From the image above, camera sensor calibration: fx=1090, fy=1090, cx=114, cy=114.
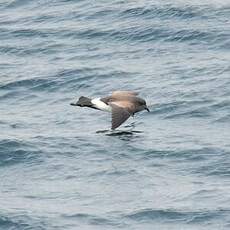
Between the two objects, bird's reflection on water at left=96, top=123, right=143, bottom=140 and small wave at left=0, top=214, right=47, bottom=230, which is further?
bird's reflection on water at left=96, top=123, right=143, bottom=140

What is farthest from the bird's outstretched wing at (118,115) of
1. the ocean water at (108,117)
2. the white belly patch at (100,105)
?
the ocean water at (108,117)

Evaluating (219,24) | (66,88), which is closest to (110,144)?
(66,88)

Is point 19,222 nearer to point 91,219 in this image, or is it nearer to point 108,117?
point 91,219

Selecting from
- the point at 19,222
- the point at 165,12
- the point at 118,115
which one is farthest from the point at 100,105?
the point at 165,12

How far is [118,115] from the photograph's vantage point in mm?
25250

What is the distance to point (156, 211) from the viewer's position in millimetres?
20812

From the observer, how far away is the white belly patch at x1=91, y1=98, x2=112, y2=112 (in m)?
26.2

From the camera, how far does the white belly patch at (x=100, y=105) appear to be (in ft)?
86.1

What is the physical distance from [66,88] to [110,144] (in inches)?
193

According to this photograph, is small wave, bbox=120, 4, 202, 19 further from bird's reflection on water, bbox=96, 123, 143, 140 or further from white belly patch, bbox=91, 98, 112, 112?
bird's reflection on water, bbox=96, 123, 143, 140

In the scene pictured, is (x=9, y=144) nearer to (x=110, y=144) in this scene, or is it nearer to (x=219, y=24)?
(x=110, y=144)

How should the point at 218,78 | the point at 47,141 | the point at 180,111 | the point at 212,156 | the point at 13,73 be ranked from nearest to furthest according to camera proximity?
the point at 212,156, the point at 47,141, the point at 180,111, the point at 218,78, the point at 13,73

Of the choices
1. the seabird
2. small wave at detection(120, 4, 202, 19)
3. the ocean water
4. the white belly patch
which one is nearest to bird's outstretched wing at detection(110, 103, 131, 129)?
the seabird

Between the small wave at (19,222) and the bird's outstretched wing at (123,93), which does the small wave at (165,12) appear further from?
the small wave at (19,222)
